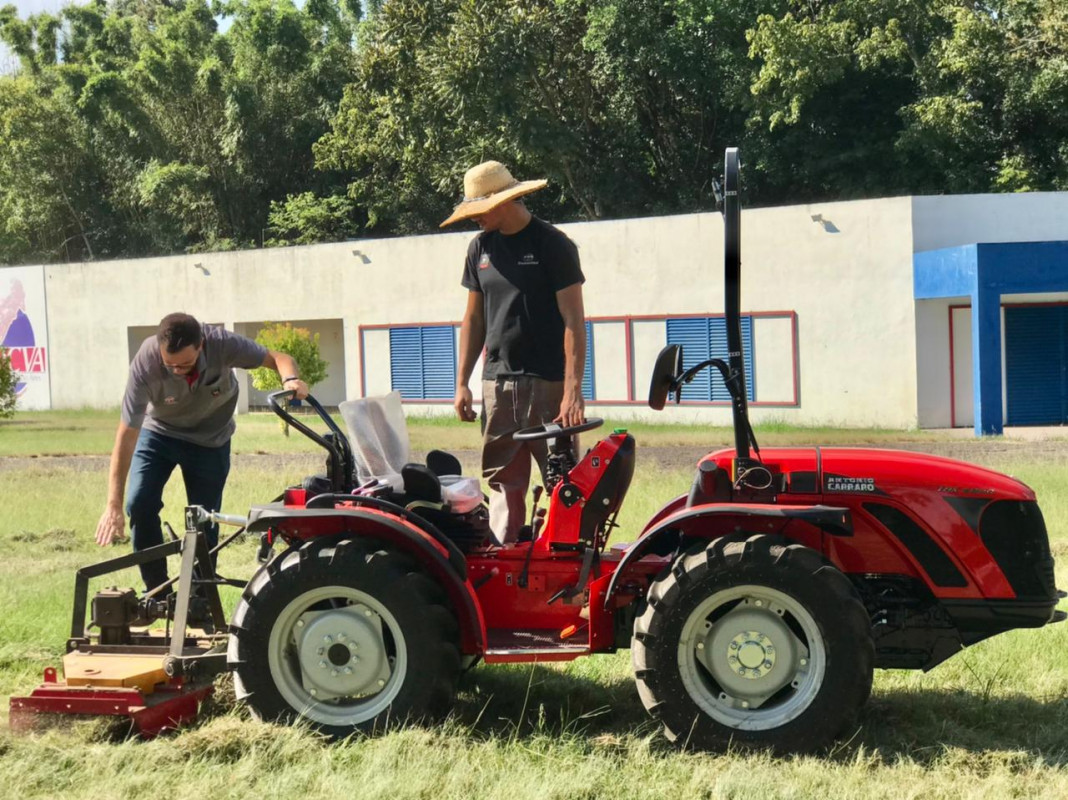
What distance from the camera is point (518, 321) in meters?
5.86

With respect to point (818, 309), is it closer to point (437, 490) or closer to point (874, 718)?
point (874, 718)

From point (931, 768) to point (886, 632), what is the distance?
504 mm

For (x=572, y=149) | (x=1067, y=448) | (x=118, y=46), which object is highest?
(x=118, y=46)

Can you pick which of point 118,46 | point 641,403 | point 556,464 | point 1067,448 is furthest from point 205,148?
point 556,464

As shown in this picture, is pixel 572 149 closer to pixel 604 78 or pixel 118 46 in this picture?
pixel 604 78

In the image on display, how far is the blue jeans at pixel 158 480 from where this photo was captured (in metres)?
6.20

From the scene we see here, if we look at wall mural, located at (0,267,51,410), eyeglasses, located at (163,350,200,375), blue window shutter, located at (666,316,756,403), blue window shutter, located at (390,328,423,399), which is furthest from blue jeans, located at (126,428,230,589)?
wall mural, located at (0,267,51,410)

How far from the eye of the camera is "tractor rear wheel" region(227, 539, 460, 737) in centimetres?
466

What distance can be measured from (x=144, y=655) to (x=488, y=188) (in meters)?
2.46

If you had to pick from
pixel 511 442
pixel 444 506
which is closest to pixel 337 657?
pixel 444 506

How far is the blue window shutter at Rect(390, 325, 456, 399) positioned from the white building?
4 cm

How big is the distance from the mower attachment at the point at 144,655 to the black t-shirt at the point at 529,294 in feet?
4.96

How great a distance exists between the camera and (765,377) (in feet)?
78.6

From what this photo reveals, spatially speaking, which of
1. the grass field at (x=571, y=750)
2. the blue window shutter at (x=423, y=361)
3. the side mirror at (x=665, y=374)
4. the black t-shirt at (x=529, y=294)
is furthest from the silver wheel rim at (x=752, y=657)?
the blue window shutter at (x=423, y=361)
